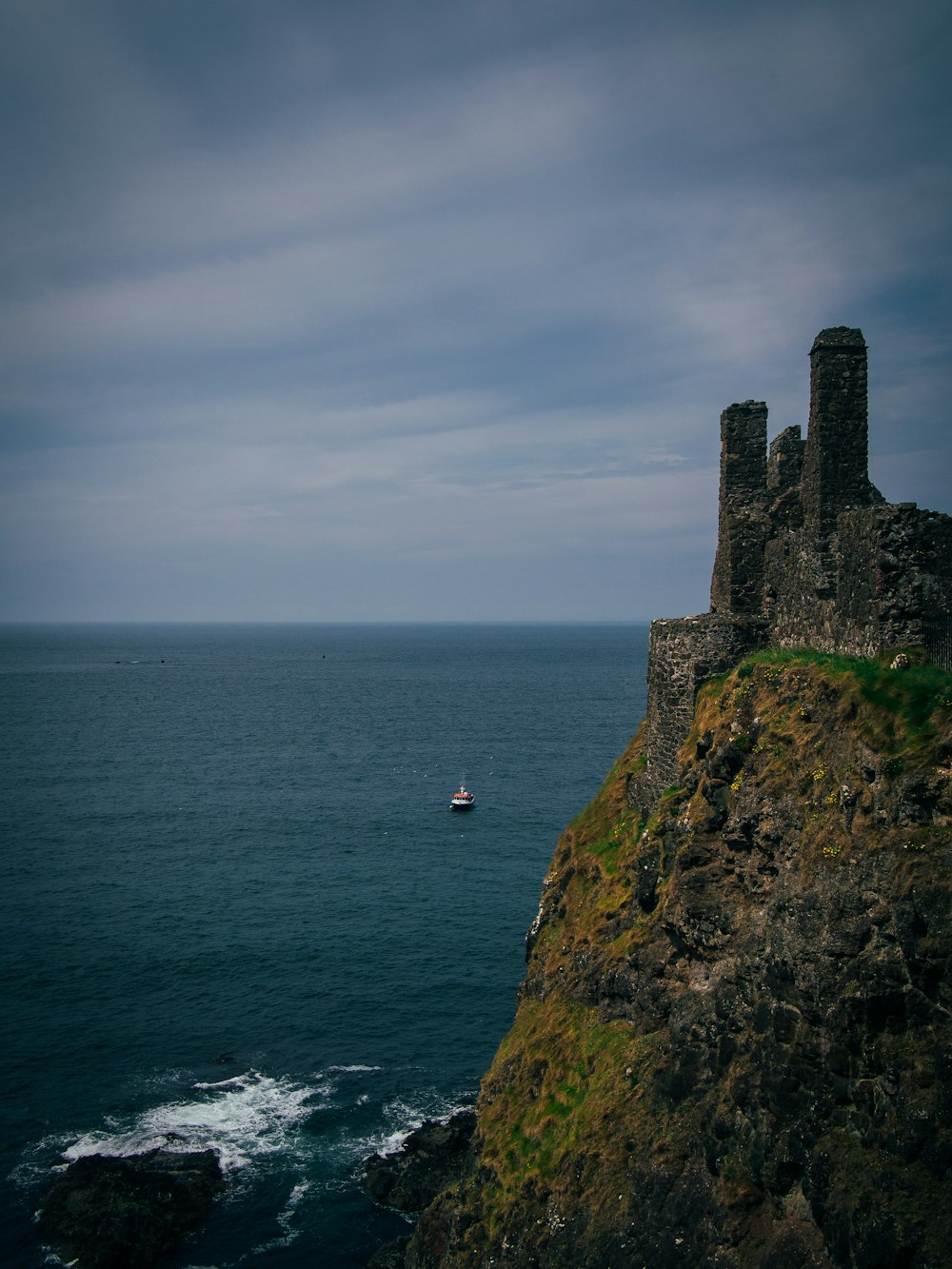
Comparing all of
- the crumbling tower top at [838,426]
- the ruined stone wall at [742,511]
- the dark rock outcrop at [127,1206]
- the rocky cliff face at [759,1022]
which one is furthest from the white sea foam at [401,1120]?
the crumbling tower top at [838,426]

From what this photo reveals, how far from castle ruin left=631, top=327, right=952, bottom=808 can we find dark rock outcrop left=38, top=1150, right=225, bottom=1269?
962 inches

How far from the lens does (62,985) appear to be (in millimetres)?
49062

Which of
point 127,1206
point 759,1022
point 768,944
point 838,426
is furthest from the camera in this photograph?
point 127,1206

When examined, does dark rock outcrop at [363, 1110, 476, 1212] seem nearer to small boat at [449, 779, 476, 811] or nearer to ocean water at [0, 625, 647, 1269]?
ocean water at [0, 625, 647, 1269]

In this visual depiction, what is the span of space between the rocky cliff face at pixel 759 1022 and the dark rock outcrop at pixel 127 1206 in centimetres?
1467

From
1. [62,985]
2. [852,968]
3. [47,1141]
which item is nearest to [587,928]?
[852,968]

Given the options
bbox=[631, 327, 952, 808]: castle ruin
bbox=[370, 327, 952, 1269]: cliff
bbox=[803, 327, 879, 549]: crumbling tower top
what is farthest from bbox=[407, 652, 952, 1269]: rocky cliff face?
bbox=[803, 327, 879, 549]: crumbling tower top

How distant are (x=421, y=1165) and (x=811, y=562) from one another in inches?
1166

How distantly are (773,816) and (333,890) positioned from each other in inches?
2058

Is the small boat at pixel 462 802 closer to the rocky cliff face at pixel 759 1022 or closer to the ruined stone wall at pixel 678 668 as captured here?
the rocky cliff face at pixel 759 1022

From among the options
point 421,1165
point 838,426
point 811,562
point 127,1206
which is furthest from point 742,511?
point 127,1206

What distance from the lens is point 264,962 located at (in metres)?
52.6

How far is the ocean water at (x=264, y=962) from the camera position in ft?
121

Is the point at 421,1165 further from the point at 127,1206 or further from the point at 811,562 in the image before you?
the point at 811,562
